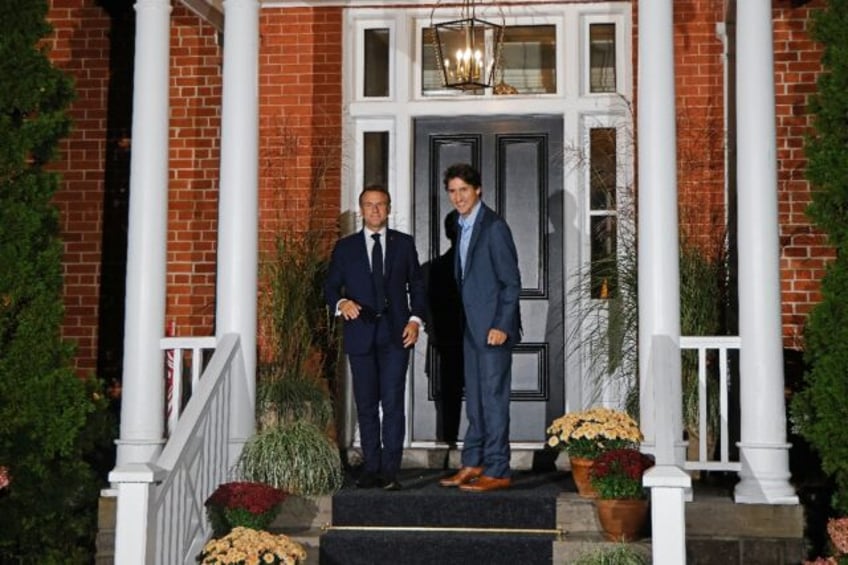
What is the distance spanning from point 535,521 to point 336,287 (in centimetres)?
178

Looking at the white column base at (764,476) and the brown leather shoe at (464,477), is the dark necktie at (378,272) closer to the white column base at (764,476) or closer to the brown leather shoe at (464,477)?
the brown leather shoe at (464,477)

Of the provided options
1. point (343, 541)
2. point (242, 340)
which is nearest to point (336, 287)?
point (242, 340)

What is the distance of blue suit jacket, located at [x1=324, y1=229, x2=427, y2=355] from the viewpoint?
736 centimetres

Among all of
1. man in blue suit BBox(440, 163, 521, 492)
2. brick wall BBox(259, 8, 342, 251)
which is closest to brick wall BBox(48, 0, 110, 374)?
brick wall BBox(259, 8, 342, 251)

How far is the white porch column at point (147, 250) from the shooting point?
7348 mm

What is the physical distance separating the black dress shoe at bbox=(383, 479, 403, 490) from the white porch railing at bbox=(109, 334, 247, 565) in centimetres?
89

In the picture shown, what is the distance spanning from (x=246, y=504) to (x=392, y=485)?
97 cm

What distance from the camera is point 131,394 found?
24.1ft

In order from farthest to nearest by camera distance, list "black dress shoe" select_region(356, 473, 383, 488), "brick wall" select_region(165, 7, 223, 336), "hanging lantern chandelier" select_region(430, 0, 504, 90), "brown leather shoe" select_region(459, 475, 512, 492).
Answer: "brick wall" select_region(165, 7, 223, 336) < "hanging lantern chandelier" select_region(430, 0, 504, 90) < "black dress shoe" select_region(356, 473, 383, 488) < "brown leather shoe" select_region(459, 475, 512, 492)

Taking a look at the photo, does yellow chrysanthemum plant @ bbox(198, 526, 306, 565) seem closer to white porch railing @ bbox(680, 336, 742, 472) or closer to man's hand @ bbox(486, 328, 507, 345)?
man's hand @ bbox(486, 328, 507, 345)

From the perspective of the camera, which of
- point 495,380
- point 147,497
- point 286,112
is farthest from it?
point 286,112

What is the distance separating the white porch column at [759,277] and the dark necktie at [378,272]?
2.00 meters

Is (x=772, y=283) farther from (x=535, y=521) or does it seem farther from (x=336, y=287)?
(x=336, y=287)

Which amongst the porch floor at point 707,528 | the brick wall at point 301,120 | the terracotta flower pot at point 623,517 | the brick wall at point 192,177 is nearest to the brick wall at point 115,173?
the brick wall at point 192,177
